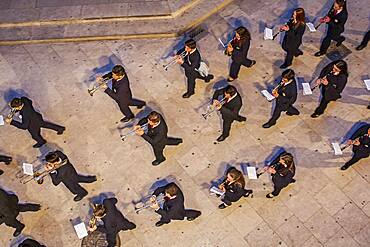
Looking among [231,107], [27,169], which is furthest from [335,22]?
[27,169]

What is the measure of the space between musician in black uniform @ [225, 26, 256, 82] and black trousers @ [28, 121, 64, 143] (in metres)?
4.14

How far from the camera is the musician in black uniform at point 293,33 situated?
9.11 meters

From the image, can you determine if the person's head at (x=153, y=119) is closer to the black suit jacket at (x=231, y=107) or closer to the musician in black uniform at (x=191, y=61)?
the black suit jacket at (x=231, y=107)

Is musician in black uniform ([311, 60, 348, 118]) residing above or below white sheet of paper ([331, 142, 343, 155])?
above

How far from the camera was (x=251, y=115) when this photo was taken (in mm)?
9883

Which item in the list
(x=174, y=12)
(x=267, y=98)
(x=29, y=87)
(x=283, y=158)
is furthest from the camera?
(x=174, y=12)

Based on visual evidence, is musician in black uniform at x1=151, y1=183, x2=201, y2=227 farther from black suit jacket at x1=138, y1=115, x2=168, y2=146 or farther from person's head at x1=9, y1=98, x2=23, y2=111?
person's head at x1=9, y1=98, x2=23, y2=111

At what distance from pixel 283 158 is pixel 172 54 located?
4706mm

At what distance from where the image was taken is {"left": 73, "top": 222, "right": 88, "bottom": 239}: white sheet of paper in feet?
27.0

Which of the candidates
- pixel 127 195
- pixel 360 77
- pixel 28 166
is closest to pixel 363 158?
pixel 360 77

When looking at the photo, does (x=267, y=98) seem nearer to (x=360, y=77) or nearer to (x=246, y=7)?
→ (x=360, y=77)

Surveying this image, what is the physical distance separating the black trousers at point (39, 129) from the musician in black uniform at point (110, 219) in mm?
2630

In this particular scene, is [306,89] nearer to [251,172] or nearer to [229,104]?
[229,104]


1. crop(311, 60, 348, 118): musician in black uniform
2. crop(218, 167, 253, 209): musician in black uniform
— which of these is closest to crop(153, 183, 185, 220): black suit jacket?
crop(218, 167, 253, 209): musician in black uniform
